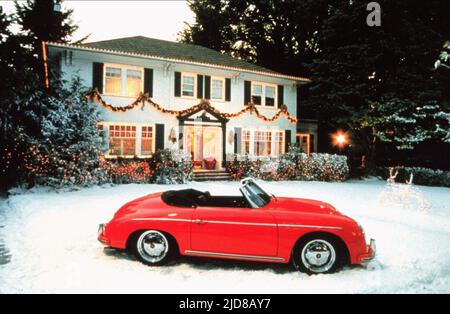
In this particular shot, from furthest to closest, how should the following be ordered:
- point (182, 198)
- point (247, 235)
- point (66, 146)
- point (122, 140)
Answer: point (122, 140)
point (66, 146)
point (182, 198)
point (247, 235)

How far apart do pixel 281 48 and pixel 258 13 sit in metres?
4.10

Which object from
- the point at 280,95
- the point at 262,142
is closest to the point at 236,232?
the point at 262,142

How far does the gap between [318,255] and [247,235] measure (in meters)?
1.07

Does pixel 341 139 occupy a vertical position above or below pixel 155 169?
above

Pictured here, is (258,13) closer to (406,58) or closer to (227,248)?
(406,58)

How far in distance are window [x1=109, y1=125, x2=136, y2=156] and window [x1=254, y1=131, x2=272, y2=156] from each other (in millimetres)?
7447

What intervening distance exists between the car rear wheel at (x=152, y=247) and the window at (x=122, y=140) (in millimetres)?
11989

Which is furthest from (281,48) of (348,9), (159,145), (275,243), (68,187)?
(275,243)

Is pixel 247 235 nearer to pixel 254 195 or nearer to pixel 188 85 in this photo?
pixel 254 195

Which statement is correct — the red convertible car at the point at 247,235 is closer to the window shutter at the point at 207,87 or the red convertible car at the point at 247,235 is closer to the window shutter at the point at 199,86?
the window shutter at the point at 199,86

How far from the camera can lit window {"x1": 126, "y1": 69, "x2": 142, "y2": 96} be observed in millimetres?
16875

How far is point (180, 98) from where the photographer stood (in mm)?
18016

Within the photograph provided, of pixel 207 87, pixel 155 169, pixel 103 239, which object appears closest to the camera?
pixel 103 239
